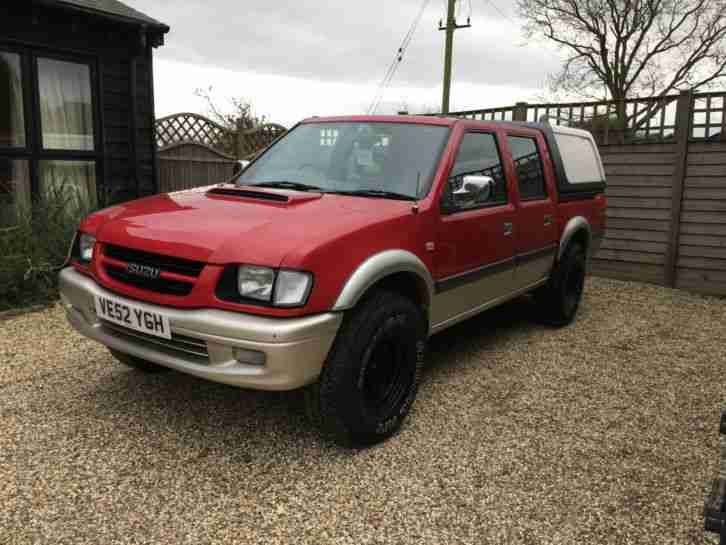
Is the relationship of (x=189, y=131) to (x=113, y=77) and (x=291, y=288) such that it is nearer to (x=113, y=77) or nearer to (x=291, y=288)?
(x=113, y=77)

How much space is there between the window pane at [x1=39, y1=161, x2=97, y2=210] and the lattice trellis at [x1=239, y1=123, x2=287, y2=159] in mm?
3966

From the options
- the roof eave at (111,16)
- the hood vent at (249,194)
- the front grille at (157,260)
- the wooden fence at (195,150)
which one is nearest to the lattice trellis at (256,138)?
the wooden fence at (195,150)

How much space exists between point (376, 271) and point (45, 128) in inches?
239

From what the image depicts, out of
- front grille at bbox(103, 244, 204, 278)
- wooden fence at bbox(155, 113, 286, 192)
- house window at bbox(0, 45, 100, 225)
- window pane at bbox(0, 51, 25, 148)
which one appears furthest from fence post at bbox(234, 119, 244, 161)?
front grille at bbox(103, 244, 204, 278)

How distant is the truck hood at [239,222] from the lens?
2613 mm

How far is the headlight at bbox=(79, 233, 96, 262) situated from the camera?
10.5ft

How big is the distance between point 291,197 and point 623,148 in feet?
19.7

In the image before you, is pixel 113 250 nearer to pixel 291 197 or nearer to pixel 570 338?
pixel 291 197

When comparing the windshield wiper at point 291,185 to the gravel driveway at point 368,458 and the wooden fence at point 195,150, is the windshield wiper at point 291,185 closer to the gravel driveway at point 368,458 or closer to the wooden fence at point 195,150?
the gravel driveway at point 368,458

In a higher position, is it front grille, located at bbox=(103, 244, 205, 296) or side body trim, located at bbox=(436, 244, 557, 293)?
front grille, located at bbox=(103, 244, 205, 296)

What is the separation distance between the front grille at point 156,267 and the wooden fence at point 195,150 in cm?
629

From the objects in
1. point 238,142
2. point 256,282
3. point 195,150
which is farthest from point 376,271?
point 238,142

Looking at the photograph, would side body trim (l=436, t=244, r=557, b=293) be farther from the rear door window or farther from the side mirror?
the rear door window

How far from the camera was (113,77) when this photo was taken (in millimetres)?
7680
